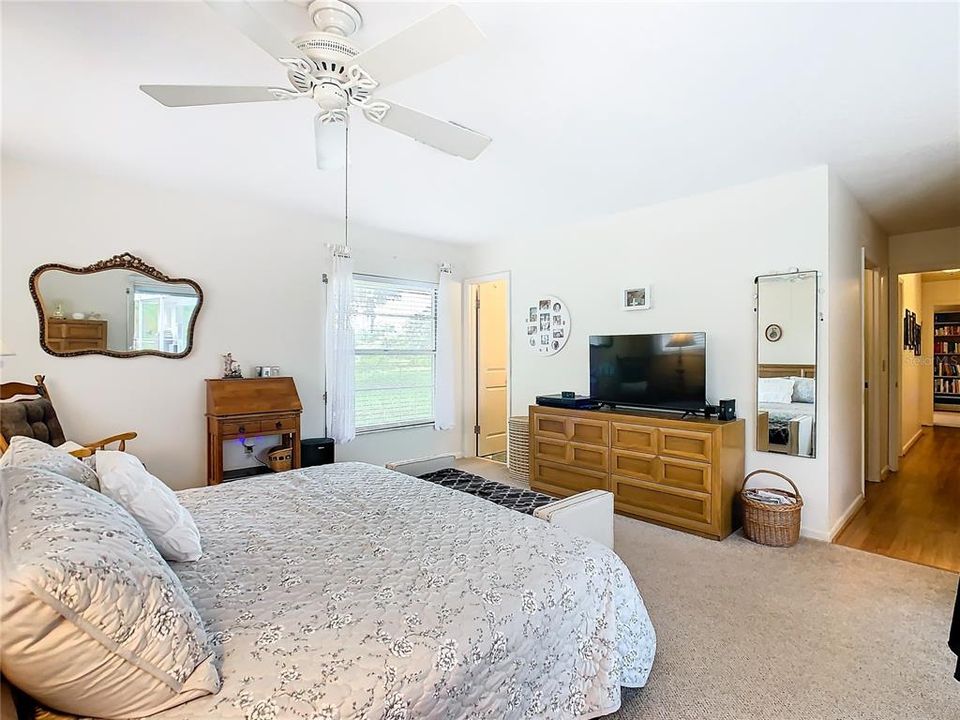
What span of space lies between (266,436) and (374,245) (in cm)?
213

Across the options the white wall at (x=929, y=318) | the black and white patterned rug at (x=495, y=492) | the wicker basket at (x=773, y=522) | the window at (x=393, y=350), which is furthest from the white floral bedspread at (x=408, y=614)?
the white wall at (x=929, y=318)

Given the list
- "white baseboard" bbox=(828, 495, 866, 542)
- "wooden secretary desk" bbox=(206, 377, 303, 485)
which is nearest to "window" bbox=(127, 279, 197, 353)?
"wooden secretary desk" bbox=(206, 377, 303, 485)

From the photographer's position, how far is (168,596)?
1.11m

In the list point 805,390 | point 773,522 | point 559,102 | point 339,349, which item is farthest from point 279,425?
point 805,390

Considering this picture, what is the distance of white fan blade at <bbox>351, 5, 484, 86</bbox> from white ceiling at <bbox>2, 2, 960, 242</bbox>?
284 mm

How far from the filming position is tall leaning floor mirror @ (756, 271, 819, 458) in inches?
132

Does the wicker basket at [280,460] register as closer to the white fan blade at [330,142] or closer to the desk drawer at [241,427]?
the desk drawer at [241,427]

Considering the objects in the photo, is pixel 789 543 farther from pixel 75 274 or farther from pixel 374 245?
pixel 75 274

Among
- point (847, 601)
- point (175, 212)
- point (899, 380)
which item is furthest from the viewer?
point (899, 380)

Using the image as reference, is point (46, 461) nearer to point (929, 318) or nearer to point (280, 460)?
point (280, 460)

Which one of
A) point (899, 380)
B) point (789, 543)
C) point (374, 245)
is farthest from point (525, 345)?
point (899, 380)

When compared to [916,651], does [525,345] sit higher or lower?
higher

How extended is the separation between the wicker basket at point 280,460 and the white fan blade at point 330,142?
97.6 inches

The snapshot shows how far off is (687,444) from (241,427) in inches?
131
